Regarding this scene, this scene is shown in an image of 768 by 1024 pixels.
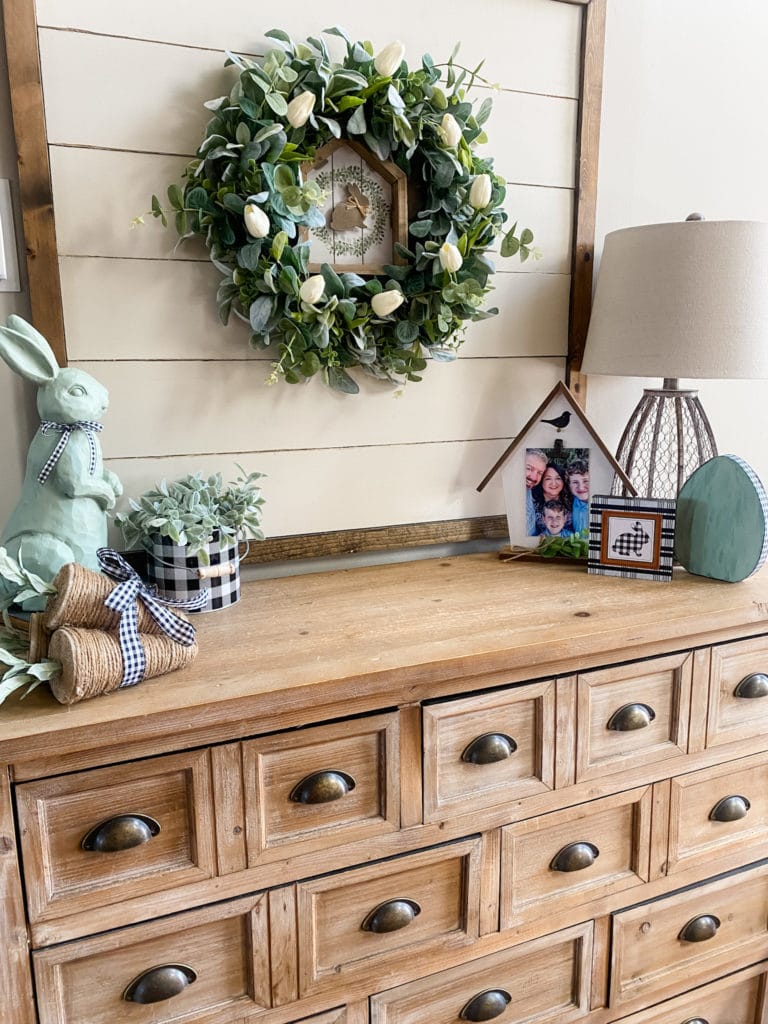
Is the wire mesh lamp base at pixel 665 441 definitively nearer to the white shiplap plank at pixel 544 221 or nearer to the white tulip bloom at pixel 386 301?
the white shiplap plank at pixel 544 221

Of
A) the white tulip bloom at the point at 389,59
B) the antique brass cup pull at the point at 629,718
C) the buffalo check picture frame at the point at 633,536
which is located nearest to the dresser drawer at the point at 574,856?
the antique brass cup pull at the point at 629,718

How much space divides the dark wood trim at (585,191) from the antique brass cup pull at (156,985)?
119cm

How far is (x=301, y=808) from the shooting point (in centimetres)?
100

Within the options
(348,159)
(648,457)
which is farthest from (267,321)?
(648,457)

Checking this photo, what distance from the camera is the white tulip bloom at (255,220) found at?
1.19m

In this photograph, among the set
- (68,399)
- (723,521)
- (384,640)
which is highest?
(68,399)

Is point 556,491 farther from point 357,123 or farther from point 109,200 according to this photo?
point 109,200

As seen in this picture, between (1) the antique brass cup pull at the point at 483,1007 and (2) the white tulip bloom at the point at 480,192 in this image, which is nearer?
(1) the antique brass cup pull at the point at 483,1007

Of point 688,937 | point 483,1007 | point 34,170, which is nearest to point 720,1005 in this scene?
point 688,937

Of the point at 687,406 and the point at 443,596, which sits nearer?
the point at 443,596

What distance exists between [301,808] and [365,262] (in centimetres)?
87

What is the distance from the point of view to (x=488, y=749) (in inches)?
42.5

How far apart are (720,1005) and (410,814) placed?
82cm

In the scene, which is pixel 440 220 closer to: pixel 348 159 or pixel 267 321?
pixel 348 159
